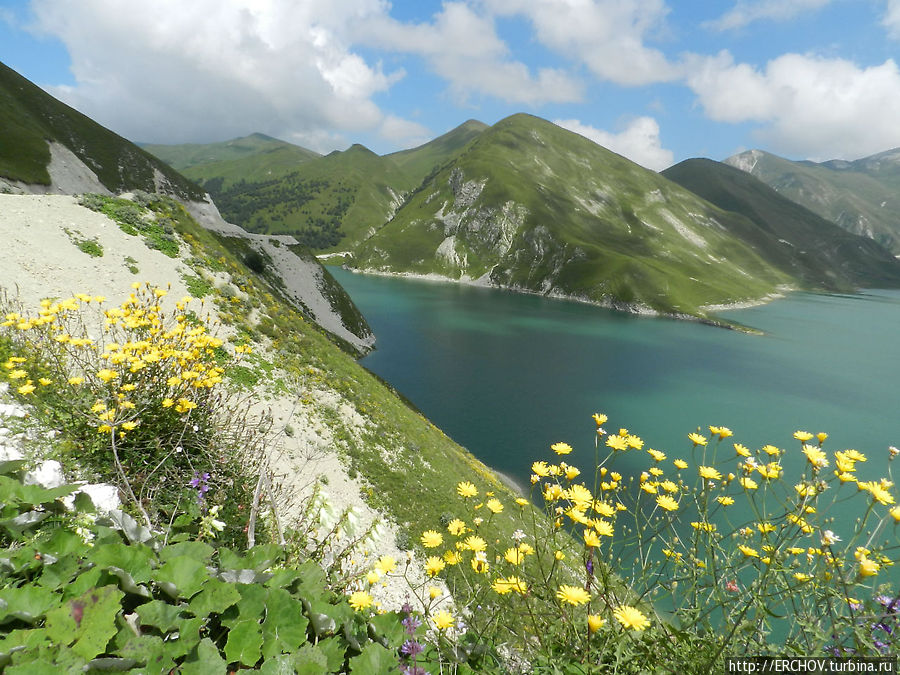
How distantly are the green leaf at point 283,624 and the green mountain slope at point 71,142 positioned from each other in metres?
81.2

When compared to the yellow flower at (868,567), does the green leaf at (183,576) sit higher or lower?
lower

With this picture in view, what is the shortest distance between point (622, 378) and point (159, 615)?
215 feet

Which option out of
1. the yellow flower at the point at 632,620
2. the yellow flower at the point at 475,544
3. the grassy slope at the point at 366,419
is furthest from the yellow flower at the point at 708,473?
the grassy slope at the point at 366,419

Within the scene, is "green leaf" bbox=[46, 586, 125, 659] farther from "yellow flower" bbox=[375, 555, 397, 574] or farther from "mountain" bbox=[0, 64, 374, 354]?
"mountain" bbox=[0, 64, 374, 354]

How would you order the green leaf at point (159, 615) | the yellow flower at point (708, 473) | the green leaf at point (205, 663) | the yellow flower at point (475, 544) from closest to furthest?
the green leaf at point (205, 663)
the green leaf at point (159, 615)
the yellow flower at point (475, 544)
the yellow flower at point (708, 473)

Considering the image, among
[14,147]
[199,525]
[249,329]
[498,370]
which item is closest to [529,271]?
[498,370]

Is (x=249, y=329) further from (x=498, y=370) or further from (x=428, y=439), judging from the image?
(x=498, y=370)

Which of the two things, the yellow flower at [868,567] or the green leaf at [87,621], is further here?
the yellow flower at [868,567]

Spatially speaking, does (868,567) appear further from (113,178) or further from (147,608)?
(113,178)

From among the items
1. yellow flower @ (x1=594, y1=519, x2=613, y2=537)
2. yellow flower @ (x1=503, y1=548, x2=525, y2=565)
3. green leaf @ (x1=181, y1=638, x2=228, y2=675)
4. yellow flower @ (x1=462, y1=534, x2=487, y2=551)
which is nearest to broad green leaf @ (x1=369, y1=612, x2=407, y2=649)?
yellow flower @ (x1=462, y1=534, x2=487, y2=551)

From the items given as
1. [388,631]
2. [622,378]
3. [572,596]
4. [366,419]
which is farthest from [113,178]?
[572,596]

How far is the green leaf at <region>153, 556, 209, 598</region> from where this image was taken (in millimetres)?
2354

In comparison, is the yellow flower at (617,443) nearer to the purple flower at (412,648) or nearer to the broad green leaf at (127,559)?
the purple flower at (412,648)

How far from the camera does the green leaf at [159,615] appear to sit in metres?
2.12
